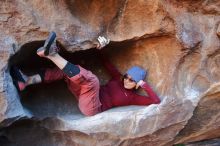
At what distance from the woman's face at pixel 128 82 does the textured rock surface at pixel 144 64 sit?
12 centimetres

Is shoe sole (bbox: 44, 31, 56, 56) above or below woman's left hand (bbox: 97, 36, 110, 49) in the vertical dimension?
above

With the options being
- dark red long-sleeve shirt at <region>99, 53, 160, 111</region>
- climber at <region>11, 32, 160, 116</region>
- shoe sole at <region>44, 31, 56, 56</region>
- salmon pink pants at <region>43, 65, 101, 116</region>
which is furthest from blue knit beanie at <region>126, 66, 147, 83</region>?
shoe sole at <region>44, 31, 56, 56</region>

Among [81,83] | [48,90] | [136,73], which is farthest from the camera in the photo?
[48,90]

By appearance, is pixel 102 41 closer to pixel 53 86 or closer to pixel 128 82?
pixel 128 82

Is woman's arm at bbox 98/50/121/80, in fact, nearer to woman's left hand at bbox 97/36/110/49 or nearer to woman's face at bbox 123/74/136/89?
woman's face at bbox 123/74/136/89

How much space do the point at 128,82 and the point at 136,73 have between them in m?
0.09

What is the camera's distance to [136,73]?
7.38ft

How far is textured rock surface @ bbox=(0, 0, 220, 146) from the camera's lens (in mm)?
2117

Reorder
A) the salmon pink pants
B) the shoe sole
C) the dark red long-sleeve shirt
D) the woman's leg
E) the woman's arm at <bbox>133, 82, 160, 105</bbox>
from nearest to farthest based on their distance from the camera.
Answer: the shoe sole
the woman's leg
the salmon pink pants
the woman's arm at <bbox>133, 82, 160, 105</bbox>
the dark red long-sleeve shirt

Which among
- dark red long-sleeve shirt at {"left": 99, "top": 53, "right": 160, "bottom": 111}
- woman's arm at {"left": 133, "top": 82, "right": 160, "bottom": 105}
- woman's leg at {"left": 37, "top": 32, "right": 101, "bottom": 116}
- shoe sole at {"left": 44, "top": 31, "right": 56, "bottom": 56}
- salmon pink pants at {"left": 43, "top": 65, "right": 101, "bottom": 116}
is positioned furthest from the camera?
dark red long-sleeve shirt at {"left": 99, "top": 53, "right": 160, "bottom": 111}

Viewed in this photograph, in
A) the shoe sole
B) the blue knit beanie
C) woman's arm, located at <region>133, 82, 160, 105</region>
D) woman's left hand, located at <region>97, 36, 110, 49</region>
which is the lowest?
woman's arm, located at <region>133, 82, 160, 105</region>

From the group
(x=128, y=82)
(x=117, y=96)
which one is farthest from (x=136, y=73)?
(x=117, y=96)

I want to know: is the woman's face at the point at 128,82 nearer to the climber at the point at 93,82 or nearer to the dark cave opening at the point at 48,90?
the climber at the point at 93,82

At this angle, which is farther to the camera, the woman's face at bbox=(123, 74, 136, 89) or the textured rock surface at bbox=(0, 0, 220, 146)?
the woman's face at bbox=(123, 74, 136, 89)
